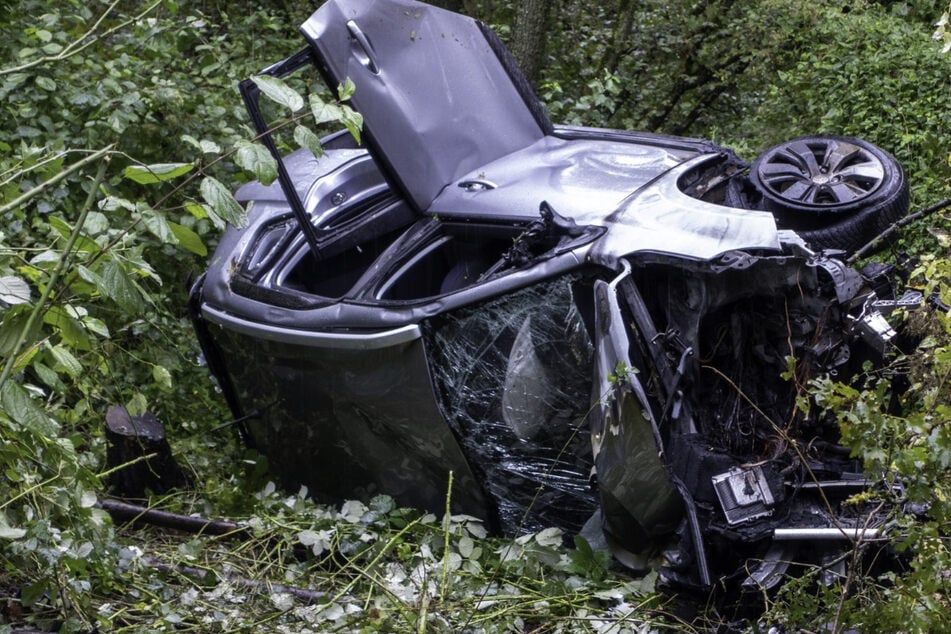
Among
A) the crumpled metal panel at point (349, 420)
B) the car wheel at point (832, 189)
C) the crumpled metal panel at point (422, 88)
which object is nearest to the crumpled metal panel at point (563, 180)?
the crumpled metal panel at point (422, 88)

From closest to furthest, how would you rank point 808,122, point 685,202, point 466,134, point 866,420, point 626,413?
1. point 866,420
2. point 626,413
3. point 685,202
4. point 466,134
5. point 808,122

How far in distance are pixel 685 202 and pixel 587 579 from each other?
4.74 feet

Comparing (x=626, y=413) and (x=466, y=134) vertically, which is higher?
(x=466, y=134)

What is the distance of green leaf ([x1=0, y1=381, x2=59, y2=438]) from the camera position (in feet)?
8.87

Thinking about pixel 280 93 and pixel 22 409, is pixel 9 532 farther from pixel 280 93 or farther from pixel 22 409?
pixel 280 93

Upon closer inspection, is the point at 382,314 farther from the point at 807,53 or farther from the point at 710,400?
the point at 807,53

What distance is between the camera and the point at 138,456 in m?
5.22

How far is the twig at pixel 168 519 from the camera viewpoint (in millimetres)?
4656

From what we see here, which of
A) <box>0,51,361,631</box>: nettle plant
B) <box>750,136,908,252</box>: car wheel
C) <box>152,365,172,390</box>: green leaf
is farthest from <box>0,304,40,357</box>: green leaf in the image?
<box>750,136,908,252</box>: car wheel

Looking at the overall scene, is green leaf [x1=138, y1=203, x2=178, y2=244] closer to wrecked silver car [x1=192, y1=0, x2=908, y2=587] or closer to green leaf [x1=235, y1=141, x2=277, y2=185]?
green leaf [x1=235, y1=141, x2=277, y2=185]

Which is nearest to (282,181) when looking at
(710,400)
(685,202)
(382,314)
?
(382,314)

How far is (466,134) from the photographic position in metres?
5.12

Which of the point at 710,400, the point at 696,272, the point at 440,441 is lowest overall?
the point at 440,441

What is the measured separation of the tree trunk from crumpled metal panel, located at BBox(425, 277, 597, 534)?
4755 millimetres
